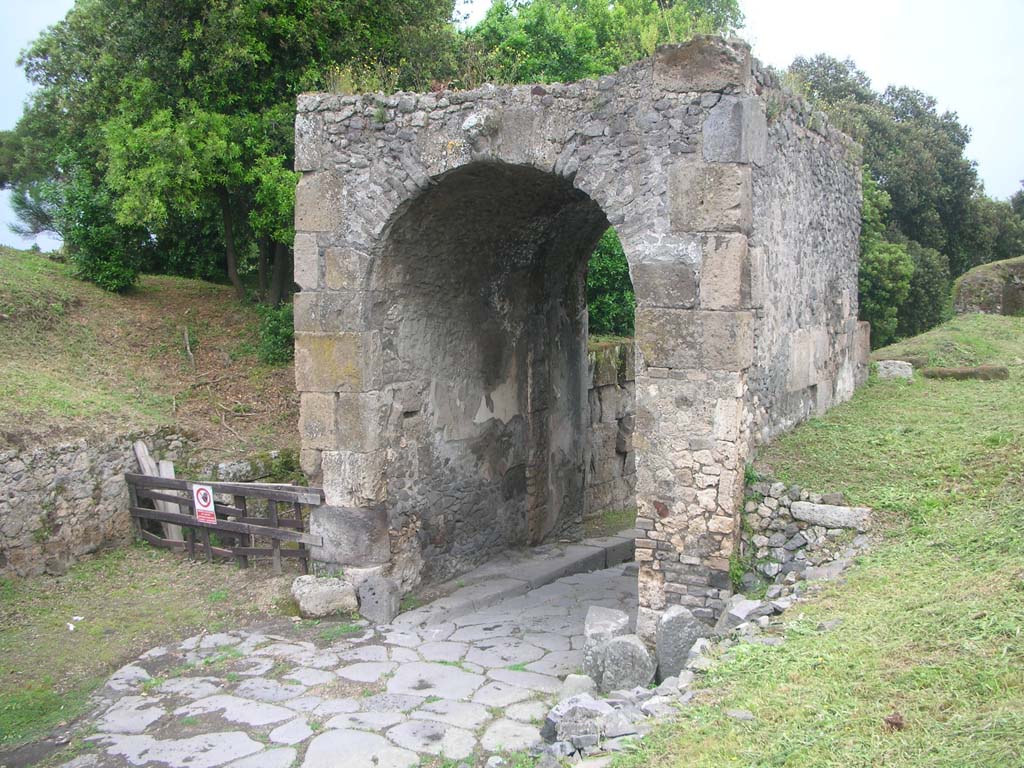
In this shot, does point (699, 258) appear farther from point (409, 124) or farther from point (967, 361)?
point (967, 361)

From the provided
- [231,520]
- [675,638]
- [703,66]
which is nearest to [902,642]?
[675,638]

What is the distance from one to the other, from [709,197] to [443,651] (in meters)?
4.00

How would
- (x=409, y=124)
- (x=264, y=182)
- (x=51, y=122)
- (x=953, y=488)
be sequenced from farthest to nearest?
(x=51, y=122), (x=264, y=182), (x=409, y=124), (x=953, y=488)

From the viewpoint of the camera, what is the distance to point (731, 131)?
6.34 metres

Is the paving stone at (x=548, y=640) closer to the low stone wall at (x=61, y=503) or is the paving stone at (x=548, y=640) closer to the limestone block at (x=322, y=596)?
the limestone block at (x=322, y=596)

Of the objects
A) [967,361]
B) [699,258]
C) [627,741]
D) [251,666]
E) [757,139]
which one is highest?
[757,139]

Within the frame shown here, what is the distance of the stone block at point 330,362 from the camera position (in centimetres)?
776

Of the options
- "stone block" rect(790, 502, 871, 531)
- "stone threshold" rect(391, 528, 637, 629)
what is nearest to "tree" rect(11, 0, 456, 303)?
"stone threshold" rect(391, 528, 637, 629)

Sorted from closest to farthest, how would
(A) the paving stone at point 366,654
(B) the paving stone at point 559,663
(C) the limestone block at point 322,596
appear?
1. (B) the paving stone at point 559,663
2. (A) the paving stone at point 366,654
3. (C) the limestone block at point 322,596

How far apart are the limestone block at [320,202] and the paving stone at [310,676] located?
3552mm

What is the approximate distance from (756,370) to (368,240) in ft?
10.8

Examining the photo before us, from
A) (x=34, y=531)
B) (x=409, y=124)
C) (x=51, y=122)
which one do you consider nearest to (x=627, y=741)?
(x=409, y=124)

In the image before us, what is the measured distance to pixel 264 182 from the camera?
11094 mm

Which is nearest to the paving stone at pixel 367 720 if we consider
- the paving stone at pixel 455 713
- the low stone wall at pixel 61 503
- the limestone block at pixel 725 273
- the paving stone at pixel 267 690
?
the paving stone at pixel 455 713
